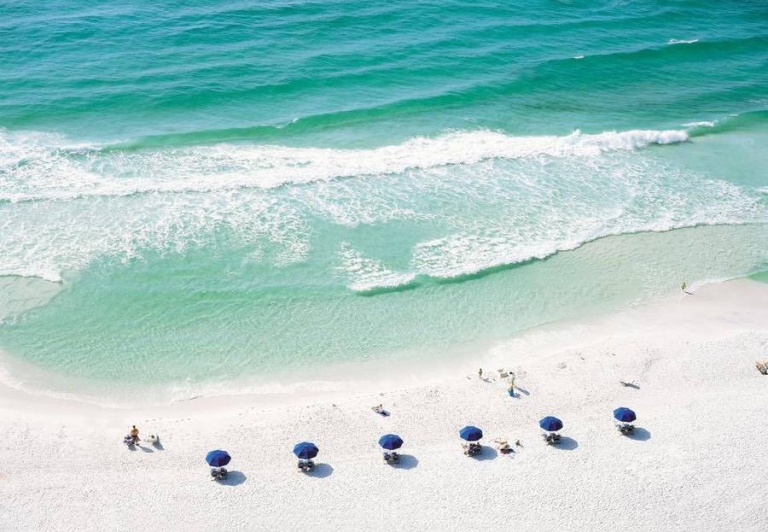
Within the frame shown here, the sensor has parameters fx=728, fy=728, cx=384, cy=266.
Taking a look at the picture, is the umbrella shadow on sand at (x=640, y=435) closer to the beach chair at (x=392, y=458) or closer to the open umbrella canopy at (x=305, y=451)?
the beach chair at (x=392, y=458)

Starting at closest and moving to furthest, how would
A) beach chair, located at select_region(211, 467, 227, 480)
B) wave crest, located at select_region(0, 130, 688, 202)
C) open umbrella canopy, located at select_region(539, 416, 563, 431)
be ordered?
beach chair, located at select_region(211, 467, 227, 480) → open umbrella canopy, located at select_region(539, 416, 563, 431) → wave crest, located at select_region(0, 130, 688, 202)

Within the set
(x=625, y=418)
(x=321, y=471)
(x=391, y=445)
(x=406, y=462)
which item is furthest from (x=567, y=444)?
(x=321, y=471)

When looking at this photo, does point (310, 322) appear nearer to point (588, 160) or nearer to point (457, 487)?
point (457, 487)

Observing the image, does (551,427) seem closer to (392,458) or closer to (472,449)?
(472,449)

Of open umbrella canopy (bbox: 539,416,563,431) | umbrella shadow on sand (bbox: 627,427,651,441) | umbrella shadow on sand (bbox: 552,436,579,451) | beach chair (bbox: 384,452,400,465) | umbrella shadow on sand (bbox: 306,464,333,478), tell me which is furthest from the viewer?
umbrella shadow on sand (bbox: 627,427,651,441)

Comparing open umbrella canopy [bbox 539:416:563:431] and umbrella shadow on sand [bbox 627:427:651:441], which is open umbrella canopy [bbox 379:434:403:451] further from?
umbrella shadow on sand [bbox 627:427:651:441]

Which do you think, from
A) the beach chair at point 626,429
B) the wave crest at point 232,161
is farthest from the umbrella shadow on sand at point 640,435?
the wave crest at point 232,161

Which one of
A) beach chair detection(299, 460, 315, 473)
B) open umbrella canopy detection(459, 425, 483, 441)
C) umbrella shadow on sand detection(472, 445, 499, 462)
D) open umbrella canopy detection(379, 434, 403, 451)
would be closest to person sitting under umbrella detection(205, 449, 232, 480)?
beach chair detection(299, 460, 315, 473)

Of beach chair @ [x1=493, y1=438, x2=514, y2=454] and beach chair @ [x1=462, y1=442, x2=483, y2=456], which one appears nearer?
beach chair @ [x1=462, y1=442, x2=483, y2=456]
